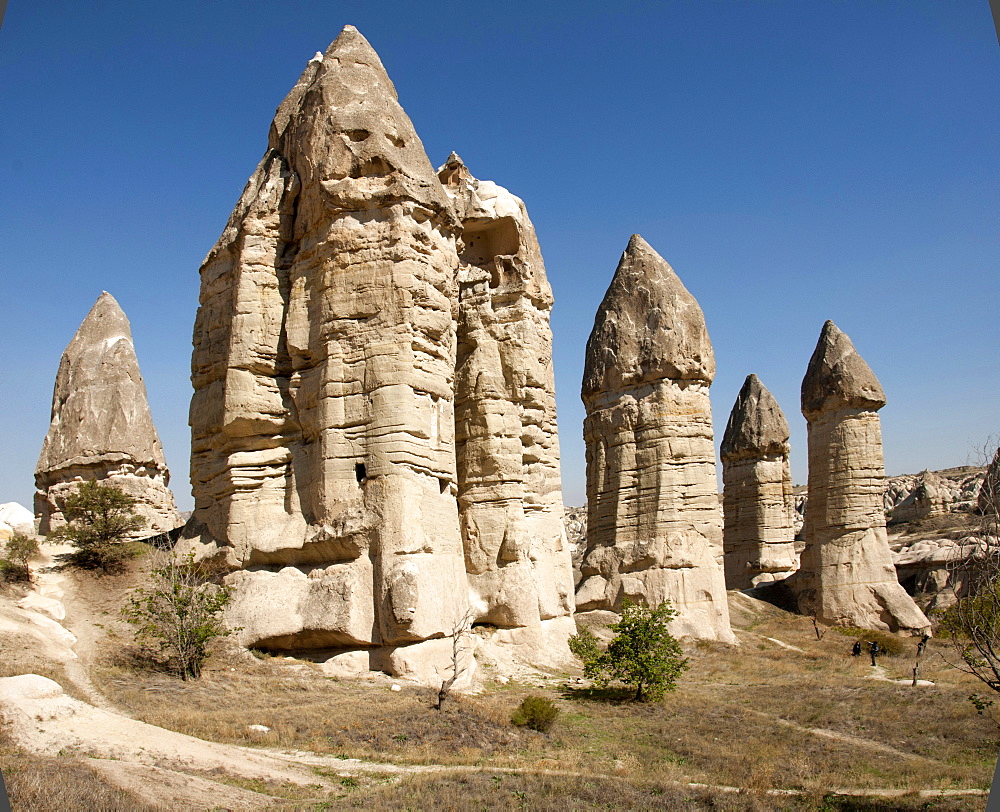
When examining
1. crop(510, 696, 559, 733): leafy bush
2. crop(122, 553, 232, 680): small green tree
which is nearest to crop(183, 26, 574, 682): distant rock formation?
crop(122, 553, 232, 680): small green tree

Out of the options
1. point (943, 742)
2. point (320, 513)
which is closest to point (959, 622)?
point (943, 742)

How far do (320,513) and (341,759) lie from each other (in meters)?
5.34

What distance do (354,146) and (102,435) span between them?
45.8 feet

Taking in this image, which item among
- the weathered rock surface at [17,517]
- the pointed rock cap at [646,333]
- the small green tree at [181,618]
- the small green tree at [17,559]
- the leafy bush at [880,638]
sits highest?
the pointed rock cap at [646,333]

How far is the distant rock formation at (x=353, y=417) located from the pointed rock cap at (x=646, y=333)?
659 cm

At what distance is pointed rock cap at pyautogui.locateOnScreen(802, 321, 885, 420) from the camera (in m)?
29.8

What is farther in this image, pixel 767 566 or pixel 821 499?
pixel 767 566

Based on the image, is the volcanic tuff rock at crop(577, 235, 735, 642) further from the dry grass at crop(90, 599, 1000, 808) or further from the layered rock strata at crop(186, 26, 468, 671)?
the layered rock strata at crop(186, 26, 468, 671)

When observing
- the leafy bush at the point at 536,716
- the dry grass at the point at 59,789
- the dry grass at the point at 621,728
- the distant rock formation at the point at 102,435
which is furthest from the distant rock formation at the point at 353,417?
the distant rock formation at the point at 102,435

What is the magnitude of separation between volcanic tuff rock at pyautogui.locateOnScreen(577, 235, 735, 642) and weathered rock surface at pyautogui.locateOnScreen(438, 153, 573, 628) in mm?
3703

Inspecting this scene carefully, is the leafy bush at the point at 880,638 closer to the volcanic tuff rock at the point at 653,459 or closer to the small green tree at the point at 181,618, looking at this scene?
the volcanic tuff rock at the point at 653,459

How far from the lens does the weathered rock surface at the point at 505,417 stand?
18.9 metres

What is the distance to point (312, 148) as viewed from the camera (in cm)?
1698

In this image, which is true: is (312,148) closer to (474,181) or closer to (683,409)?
(474,181)
